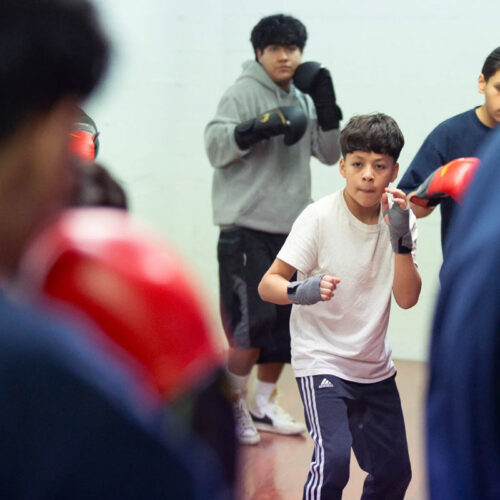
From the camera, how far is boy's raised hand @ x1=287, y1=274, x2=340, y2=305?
223cm

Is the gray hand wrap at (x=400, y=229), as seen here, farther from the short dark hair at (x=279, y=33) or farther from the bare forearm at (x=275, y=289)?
the short dark hair at (x=279, y=33)

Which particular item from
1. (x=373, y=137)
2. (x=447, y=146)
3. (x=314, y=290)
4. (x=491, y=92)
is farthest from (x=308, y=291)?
(x=491, y=92)

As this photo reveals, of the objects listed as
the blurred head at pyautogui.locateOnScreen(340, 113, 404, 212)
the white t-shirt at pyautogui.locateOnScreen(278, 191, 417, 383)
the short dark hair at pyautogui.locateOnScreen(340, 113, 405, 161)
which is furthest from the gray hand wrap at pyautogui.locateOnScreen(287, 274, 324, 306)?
the short dark hair at pyautogui.locateOnScreen(340, 113, 405, 161)

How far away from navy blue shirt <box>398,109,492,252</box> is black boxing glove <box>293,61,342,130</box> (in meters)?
0.94

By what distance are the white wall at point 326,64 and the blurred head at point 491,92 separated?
2.19 meters

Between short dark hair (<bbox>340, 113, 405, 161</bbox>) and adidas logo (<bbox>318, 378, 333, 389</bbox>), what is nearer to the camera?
adidas logo (<bbox>318, 378, 333, 389</bbox>)

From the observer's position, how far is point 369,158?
265cm

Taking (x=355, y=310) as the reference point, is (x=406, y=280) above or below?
above

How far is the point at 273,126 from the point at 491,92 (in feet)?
3.34

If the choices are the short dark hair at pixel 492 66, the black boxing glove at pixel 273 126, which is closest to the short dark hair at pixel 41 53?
the short dark hair at pixel 492 66

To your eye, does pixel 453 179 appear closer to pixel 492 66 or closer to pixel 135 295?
pixel 492 66

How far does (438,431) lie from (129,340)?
33 centimetres

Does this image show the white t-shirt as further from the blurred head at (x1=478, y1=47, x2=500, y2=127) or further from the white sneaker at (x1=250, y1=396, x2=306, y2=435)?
the white sneaker at (x1=250, y1=396, x2=306, y2=435)

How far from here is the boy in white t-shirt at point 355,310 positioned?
93.2 inches
